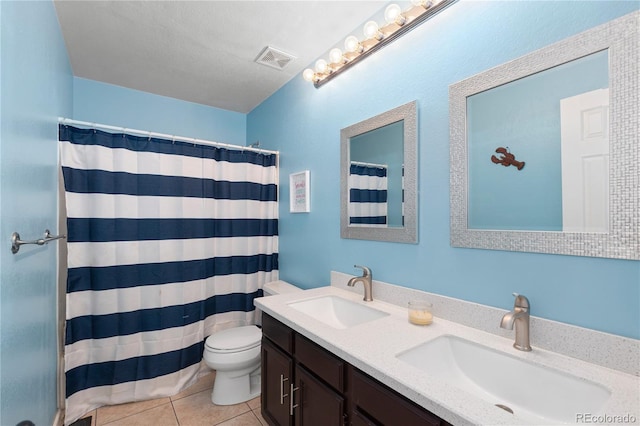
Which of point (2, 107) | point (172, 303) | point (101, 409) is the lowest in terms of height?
point (101, 409)

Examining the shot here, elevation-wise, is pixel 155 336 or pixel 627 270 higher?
pixel 627 270

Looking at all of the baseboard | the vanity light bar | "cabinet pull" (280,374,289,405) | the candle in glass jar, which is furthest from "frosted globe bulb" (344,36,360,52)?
the baseboard

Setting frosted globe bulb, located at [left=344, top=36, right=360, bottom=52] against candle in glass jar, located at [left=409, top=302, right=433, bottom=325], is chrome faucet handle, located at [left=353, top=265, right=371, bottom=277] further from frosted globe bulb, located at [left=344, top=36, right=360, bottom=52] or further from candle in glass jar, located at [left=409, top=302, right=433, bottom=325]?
frosted globe bulb, located at [left=344, top=36, right=360, bottom=52]

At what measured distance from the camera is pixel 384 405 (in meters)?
0.87

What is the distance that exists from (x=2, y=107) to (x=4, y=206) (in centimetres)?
32

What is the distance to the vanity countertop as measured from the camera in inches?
26.5

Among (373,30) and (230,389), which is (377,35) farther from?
(230,389)

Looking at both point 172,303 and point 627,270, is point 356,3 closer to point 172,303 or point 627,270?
point 627,270

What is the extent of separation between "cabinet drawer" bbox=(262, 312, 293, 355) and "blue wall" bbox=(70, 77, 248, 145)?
2197mm

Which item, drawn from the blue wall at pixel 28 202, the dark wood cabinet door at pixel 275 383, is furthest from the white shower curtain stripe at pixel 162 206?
the dark wood cabinet door at pixel 275 383

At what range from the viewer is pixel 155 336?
2.02 meters

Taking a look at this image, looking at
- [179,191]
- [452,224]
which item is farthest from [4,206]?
[452,224]

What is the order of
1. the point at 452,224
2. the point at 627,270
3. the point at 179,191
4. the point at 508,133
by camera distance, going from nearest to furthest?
1. the point at 627,270
2. the point at 508,133
3. the point at 452,224
4. the point at 179,191

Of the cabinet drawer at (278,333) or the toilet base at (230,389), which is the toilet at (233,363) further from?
the cabinet drawer at (278,333)
